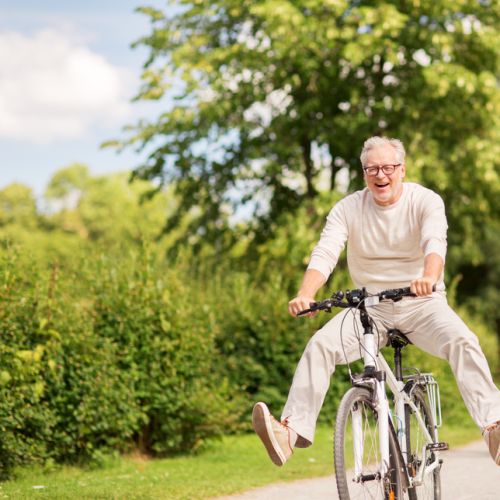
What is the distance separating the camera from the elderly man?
5.11 m

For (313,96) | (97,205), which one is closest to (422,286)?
(313,96)

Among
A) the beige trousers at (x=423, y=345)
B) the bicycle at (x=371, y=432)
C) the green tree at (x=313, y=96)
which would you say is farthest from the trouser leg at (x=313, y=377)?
the green tree at (x=313, y=96)

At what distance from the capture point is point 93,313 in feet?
32.5

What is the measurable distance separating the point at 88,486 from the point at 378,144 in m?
3.98

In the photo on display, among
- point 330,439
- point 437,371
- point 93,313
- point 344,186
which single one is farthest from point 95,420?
point 344,186

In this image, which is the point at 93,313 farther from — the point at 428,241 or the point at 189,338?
the point at 428,241

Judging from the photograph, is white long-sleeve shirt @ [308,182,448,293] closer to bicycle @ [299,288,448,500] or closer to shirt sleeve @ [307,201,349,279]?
Answer: shirt sleeve @ [307,201,349,279]

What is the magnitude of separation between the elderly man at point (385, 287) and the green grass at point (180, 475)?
236 cm

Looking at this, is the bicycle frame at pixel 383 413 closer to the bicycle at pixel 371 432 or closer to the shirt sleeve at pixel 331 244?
the bicycle at pixel 371 432

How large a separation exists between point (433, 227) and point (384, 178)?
0.40m

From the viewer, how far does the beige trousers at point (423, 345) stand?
511 centimetres

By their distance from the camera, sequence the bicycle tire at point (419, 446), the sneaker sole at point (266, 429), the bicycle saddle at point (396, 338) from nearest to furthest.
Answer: the sneaker sole at point (266, 429)
the bicycle tire at point (419, 446)
the bicycle saddle at point (396, 338)

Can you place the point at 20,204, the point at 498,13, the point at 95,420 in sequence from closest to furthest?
1. the point at 95,420
2. the point at 498,13
3. the point at 20,204

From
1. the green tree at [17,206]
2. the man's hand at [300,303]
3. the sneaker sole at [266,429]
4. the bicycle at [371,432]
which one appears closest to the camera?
the bicycle at [371,432]
